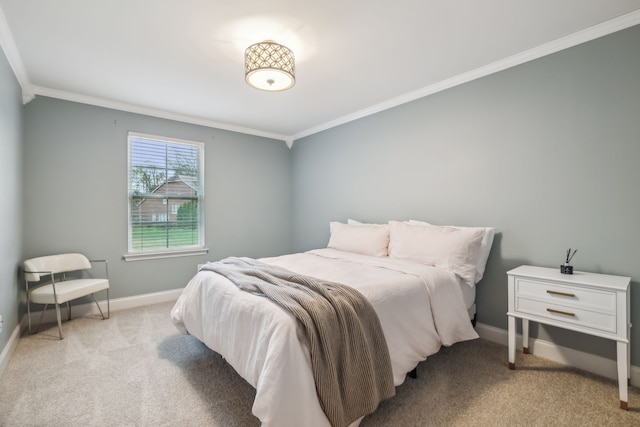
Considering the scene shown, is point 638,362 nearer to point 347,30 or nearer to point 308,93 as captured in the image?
point 347,30

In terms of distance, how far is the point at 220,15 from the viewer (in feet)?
6.35

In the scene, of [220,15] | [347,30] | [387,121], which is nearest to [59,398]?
[220,15]

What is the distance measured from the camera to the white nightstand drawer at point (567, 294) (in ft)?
5.85

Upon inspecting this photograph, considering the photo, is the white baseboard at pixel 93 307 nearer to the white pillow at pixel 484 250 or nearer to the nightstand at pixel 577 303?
the white pillow at pixel 484 250

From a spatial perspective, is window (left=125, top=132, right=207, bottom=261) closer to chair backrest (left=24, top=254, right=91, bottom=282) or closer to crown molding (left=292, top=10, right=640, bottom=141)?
chair backrest (left=24, top=254, right=91, bottom=282)

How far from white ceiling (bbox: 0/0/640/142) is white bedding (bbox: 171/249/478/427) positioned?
178 cm

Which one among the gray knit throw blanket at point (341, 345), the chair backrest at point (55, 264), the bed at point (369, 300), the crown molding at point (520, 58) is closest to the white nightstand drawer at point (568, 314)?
the bed at point (369, 300)

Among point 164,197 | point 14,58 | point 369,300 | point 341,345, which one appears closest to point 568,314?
point 369,300

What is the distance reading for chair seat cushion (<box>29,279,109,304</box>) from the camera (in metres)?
2.66

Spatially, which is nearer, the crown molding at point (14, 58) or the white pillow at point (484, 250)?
the crown molding at point (14, 58)

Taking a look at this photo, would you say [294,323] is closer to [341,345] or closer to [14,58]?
[341,345]

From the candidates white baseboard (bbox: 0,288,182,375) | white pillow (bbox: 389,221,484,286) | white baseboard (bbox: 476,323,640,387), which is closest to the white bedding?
white pillow (bbox: 389,221,484,286)

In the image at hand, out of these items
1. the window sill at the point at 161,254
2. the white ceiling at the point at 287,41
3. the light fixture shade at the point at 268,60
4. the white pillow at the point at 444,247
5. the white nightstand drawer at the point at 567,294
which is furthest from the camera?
the window sill at the point at 161,254

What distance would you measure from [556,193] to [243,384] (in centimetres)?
274
